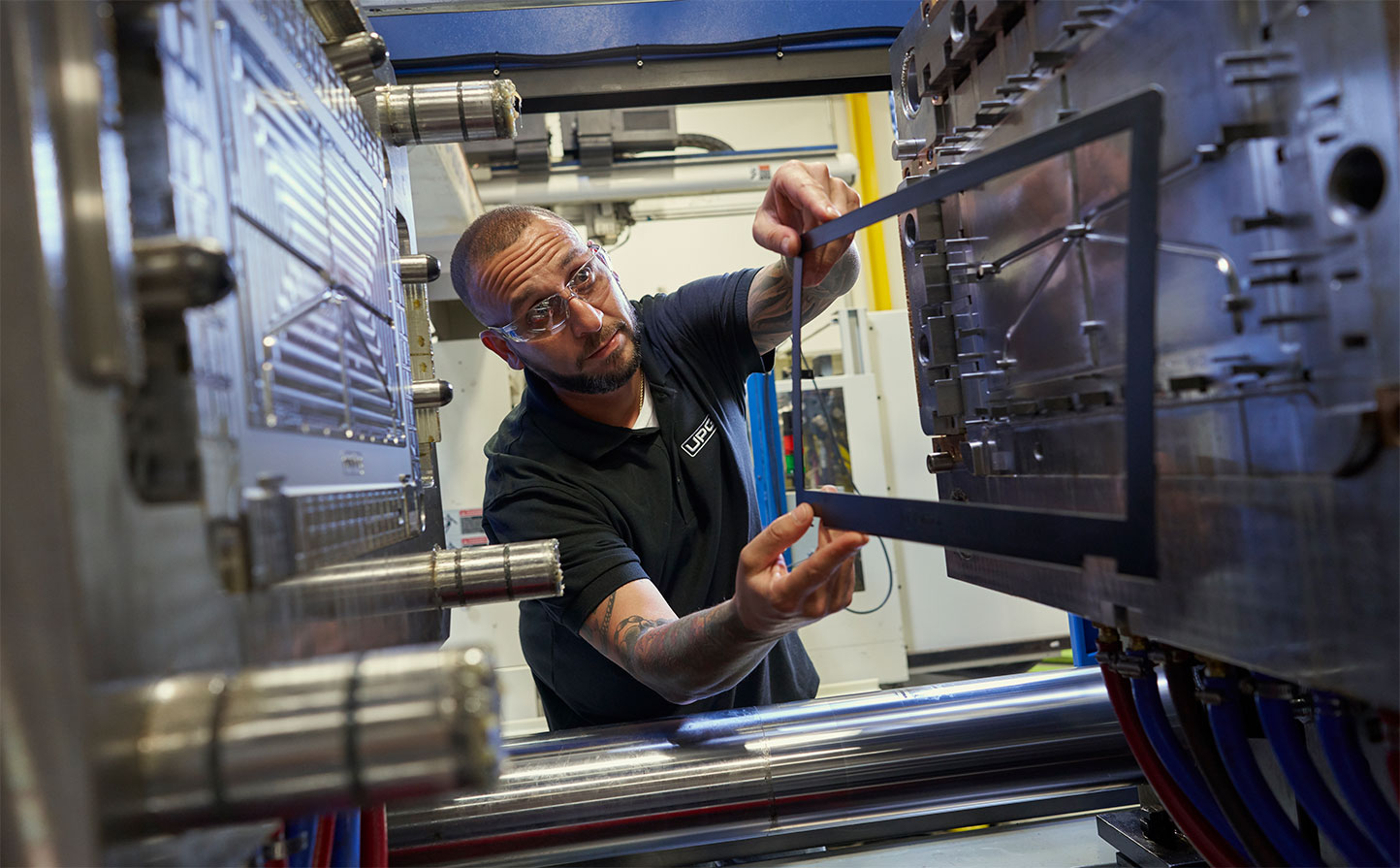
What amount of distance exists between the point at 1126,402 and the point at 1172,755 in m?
0.30

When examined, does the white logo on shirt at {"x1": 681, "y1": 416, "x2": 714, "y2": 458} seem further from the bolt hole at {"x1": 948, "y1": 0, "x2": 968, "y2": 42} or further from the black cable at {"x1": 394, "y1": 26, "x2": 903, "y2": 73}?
Answer: the bolt hole at {"x1": 948, "y1": 0, "x2": 968, "y2": 42}

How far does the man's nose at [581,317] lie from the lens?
4.48 feet

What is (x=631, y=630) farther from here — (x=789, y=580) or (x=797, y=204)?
(x=797, y=204)

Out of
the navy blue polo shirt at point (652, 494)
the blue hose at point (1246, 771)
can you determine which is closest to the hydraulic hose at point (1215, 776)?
the blue hose at point (1246, 771)

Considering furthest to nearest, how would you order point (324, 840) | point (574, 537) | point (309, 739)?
point (574, 537), point (324, 840), point (309, 739)

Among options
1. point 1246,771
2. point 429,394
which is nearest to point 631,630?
point 429,394

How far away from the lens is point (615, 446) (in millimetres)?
1426

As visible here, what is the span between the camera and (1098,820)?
0.97 metres

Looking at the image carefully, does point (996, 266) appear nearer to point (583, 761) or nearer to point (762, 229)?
point (762, 229)

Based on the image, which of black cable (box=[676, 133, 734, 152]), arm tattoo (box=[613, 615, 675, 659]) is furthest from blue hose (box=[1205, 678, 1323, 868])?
black cable (box=[676, 133, 734, 152])

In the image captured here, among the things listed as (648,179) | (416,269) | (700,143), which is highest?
(700,143)

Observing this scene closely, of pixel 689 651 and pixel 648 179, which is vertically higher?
pixel 648 179

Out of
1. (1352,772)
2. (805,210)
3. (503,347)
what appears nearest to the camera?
(1352,772)

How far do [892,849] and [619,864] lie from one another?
0.97 ft
